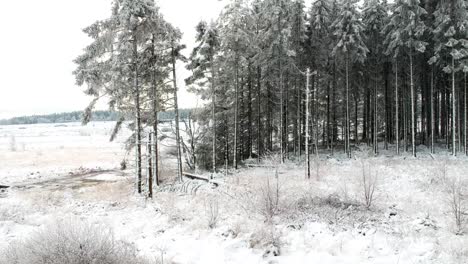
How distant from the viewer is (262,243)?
10.2 metres

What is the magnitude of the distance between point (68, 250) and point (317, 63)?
82.4 ft

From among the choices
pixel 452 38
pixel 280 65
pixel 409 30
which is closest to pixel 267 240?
pixel 280 65

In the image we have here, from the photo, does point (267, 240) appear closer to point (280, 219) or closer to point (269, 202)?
point (280, 219)

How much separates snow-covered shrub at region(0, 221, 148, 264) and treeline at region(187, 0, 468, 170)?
54.2ft

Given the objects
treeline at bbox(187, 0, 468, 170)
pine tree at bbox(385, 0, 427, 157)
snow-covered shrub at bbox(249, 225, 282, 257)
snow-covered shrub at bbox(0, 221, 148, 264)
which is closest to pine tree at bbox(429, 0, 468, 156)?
treeline at bbox(187, 0, 468, 170)

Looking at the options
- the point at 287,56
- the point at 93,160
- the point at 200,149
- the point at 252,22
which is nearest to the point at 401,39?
the point at 287,56

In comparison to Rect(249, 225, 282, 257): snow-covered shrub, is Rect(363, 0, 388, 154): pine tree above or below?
above

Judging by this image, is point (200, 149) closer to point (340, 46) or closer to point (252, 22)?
point (252, 22)

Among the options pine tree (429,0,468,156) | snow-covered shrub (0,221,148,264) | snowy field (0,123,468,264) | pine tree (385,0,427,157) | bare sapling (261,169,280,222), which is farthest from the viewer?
pine tree (385,0,427,157)

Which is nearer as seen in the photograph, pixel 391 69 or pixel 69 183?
pixel 69 183

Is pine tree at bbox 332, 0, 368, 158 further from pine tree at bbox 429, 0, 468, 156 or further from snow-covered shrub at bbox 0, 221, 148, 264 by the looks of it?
snow-covered shrub at bbox 0, 221, 148, 264

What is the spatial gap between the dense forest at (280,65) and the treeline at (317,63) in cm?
9

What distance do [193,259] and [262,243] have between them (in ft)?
6.94

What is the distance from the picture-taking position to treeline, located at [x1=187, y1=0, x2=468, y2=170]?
958 inches
